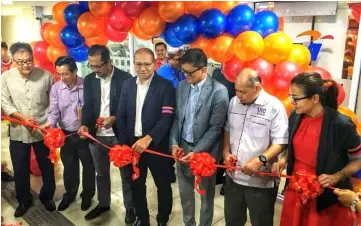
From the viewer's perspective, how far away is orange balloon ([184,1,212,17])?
2357 millimetres

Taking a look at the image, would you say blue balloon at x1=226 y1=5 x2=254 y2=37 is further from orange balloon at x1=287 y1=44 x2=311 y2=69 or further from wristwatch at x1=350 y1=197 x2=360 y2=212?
wristwatch at x1=350 y1=197 x2=360 y2=212

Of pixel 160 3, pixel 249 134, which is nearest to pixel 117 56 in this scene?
pixel 160 3

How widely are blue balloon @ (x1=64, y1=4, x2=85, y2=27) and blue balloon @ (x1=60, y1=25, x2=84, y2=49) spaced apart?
0.09m

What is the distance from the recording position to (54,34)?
10.0 ft

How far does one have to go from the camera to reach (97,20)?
2803 mm

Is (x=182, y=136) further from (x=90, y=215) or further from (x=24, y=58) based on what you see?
(x=24, y=58)

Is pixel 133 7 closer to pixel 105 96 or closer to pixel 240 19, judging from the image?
pixel 105 96

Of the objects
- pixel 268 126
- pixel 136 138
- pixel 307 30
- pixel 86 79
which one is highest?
pixel 307 30

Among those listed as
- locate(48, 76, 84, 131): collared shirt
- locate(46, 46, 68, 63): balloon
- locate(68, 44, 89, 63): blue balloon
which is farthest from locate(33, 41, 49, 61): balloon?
locate(48, 76, 84, 131): collared shirt

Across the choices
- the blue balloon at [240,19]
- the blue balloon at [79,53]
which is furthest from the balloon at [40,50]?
the blue balloon at [240,19]

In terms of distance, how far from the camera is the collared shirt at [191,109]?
6.86ft

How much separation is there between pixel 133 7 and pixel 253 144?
1.50 meters

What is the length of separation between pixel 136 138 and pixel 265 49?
117cm

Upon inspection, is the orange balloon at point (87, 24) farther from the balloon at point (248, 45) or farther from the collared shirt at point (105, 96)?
the balloon at point (248, 45)
